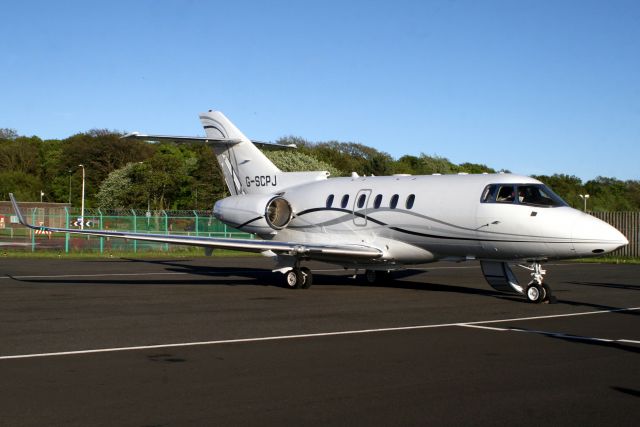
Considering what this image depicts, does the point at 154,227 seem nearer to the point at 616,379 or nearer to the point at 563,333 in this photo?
the point at 563,333

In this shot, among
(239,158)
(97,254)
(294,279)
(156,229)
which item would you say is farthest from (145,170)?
(294,279)

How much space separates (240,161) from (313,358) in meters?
15.8

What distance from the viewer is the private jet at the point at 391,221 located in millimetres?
16656

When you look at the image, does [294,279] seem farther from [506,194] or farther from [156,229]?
[156,229]

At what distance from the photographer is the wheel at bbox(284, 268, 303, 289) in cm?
1994

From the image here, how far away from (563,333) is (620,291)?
890cm

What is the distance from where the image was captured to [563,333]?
11.8 metres

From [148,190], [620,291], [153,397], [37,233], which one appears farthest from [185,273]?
[148,190]

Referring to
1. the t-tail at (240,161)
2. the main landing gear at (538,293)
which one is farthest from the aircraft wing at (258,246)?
the t-tail at (240,161)

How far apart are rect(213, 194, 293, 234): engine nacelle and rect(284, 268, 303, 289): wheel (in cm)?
286

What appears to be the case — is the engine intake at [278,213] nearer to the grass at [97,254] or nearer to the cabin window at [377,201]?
the cabin window at [377,201]

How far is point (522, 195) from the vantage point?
17.3 m

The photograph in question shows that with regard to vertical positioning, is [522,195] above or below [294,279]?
above

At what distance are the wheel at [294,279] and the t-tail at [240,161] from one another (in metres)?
4.46
